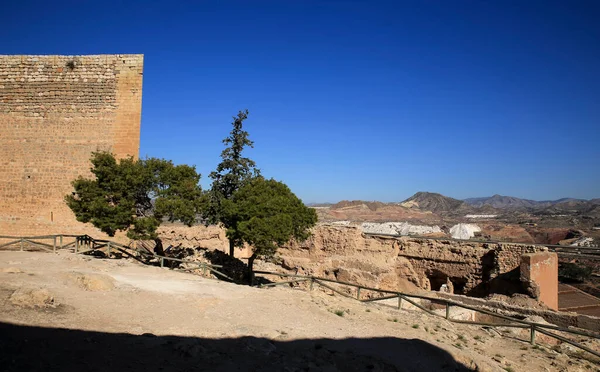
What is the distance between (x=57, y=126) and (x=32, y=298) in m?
11.6

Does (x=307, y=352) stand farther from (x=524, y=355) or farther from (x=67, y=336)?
(x=524, y=355)

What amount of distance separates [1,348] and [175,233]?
17.9 meters

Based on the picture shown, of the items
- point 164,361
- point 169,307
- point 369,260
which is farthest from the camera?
point 369,260

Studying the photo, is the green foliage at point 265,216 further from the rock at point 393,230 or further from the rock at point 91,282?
the rock at point 393,230

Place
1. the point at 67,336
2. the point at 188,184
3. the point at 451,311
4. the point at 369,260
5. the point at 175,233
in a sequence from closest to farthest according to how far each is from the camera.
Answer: the point at 67,336
the point at 451,311
the point at 188,184
the point at 369,260
the point at 175,233

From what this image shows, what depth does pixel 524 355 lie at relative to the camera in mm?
8359

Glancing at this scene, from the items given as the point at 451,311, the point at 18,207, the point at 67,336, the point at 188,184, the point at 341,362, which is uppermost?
the point at 188,184

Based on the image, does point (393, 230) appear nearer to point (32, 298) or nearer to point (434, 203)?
point (32, 298)

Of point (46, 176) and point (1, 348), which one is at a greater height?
point (46, 176)

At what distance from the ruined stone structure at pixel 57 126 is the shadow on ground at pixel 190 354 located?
1156 cm

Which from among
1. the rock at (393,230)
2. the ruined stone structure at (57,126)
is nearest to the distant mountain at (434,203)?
the rock at (393,230)

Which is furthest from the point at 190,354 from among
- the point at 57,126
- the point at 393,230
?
the point at 393,230

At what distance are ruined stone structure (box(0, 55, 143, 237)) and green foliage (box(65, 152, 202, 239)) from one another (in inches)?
81.9

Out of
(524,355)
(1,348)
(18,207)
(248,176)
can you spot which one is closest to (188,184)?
(248,176)
